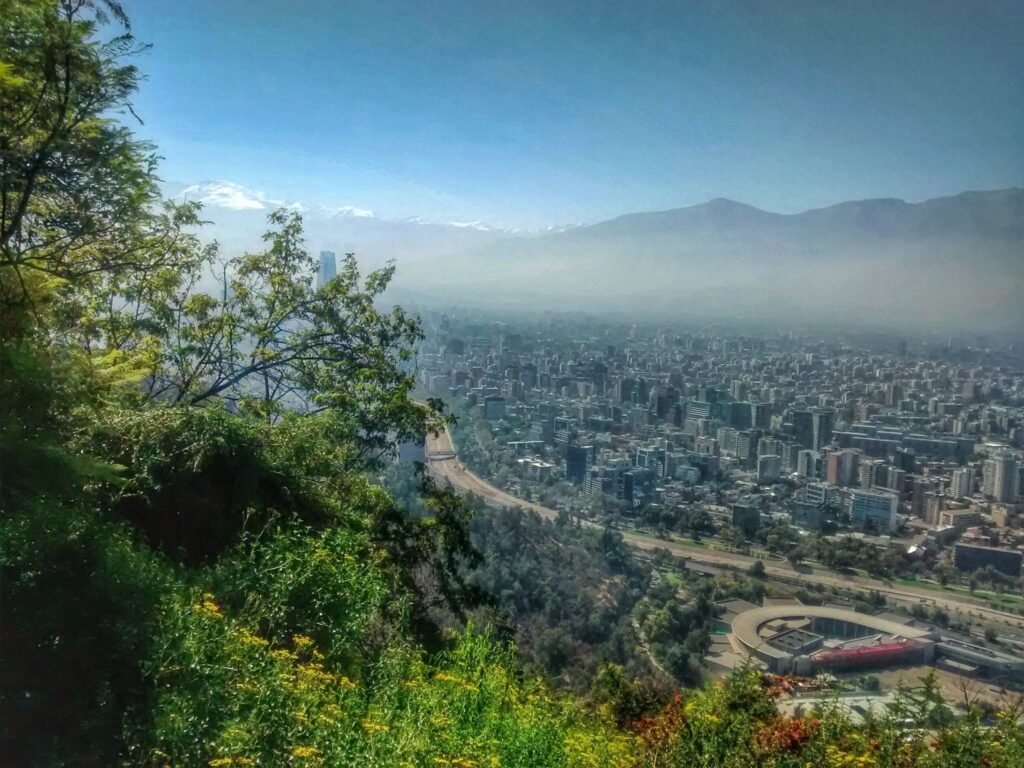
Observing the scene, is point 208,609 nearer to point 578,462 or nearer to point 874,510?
point 874,510

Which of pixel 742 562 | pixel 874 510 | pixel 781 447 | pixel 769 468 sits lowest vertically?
pixel 742 562

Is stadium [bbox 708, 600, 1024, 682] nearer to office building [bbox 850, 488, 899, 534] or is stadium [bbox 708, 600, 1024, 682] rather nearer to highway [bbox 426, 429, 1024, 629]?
highway [bbox 426, 429, 1024, 629]

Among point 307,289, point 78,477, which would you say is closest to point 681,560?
point 307,289

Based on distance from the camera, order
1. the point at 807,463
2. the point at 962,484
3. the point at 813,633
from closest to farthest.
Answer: the point at 813,633 → the point at 962,484 → the point at 807,463

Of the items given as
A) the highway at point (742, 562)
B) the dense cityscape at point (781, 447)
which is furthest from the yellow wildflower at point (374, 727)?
the highway at point (742, 562)

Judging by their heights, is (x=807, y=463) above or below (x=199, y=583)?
below

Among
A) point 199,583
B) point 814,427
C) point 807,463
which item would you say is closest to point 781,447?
point 814,427

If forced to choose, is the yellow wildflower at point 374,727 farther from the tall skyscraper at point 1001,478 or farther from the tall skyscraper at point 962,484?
the tall skyscraper at point 962,484

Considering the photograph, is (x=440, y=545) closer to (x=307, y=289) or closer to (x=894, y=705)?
(x=307, y=289)
